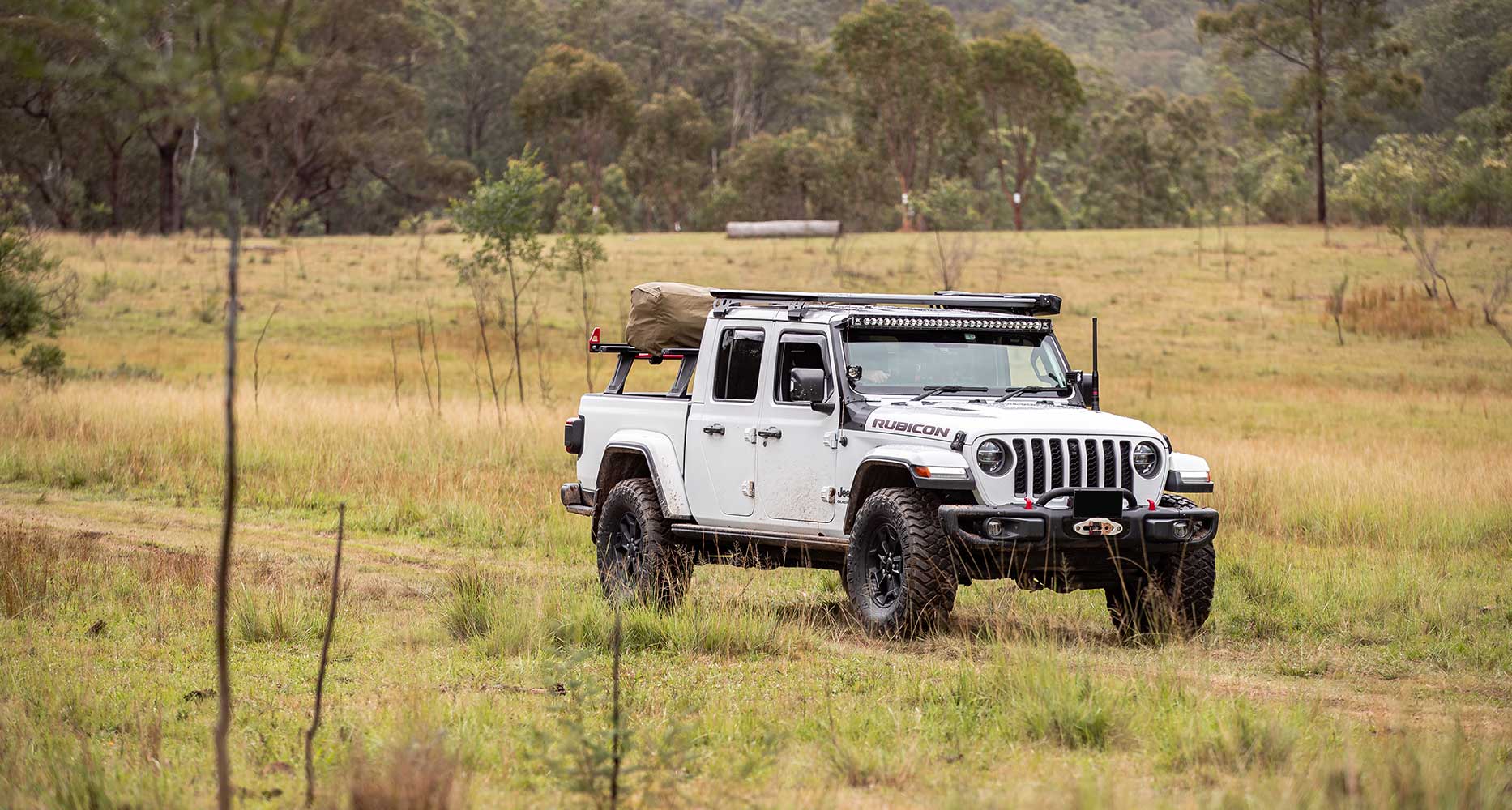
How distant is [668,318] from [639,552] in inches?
66.1

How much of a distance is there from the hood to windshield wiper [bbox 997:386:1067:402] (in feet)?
1.02

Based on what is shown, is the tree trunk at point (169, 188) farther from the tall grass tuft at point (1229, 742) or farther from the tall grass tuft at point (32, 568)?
the tall grass tuft at point (1229, 742)

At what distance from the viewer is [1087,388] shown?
10453 millimetres

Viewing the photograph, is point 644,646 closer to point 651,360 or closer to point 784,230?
point 651,360

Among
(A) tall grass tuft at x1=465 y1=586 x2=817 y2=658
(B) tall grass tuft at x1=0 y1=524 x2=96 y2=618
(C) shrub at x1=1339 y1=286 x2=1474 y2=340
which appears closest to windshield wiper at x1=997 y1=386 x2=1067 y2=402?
(A) tall grass tuft at x1=465 y1=586 x2=817 y2=658

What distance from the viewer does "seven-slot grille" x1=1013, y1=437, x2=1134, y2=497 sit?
891 centimetres

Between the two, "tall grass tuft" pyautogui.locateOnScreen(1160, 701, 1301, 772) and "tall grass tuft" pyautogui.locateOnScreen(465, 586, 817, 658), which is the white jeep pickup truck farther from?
"tall grass tuft" pyautogui.locateOnScreen(1160, 701, 1301, 772)

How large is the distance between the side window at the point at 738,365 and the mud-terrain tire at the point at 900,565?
1.41m

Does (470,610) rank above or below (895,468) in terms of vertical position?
below

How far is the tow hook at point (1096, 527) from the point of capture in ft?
28.8

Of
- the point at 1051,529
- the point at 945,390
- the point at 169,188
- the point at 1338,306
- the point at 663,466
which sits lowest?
the point at 1051,529

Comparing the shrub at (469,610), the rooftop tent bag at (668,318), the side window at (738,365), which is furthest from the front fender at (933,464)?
the rooftop tent bag at (668,318)

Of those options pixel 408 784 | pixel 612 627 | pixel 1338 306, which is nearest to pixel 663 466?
pixel 612 627

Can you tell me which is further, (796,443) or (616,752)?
(796,443)
